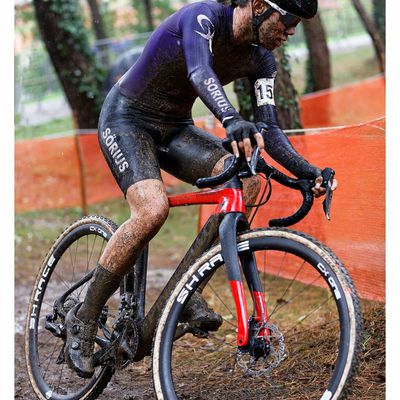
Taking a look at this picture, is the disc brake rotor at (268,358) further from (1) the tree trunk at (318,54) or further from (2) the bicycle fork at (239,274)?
(1) the tree trunk at (318,54)

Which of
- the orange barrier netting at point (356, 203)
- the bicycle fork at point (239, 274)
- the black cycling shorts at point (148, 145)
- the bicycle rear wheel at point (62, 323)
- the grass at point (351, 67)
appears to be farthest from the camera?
the grass at point (351, 67)

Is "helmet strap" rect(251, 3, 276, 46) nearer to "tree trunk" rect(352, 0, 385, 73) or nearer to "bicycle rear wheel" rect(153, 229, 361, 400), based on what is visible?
"bicycle rear wheel" rect(153, 229, 361, 400)

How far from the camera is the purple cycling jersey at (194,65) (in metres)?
3.73

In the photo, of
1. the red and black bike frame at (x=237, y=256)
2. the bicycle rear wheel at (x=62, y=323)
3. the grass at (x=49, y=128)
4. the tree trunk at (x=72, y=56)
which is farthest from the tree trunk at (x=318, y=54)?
the red and black bike frame at (x=237, y=256)

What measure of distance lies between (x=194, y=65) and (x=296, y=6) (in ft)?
1.84

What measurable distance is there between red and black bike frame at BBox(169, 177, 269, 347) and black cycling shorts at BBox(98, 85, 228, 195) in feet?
1.32

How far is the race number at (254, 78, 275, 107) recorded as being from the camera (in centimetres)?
431

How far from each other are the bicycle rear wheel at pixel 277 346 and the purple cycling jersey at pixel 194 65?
71cm

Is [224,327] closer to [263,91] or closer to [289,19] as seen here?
[263,91]

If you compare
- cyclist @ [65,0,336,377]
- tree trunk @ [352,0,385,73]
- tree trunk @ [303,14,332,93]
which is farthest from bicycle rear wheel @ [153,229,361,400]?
tree trunk @ [303,14,332,93]

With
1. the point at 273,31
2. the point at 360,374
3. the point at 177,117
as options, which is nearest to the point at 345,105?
the point at 360,374

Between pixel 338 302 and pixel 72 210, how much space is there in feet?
32.5

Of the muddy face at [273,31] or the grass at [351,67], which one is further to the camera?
the grass at [351,67]

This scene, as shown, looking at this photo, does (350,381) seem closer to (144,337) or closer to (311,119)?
(144,337)
